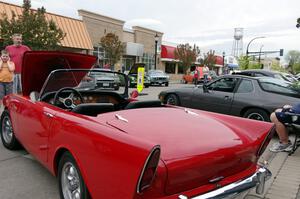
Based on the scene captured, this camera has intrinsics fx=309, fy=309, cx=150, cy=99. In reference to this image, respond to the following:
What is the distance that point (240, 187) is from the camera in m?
2.56

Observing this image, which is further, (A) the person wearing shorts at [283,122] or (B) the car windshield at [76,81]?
(A) the person wearing shorts at [283,122]

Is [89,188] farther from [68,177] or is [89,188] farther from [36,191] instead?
[36,191]

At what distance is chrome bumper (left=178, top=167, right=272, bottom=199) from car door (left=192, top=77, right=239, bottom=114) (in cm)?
453

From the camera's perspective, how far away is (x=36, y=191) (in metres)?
3.52

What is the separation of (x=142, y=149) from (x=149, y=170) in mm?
148

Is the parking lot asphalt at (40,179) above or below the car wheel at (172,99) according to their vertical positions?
below

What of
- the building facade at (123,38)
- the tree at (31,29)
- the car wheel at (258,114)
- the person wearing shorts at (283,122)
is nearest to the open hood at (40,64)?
the person wearing shorts at (283,122)

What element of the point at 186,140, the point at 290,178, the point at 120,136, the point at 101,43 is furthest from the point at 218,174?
the point at 101,43

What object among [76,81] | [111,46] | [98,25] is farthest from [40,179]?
[98,25]

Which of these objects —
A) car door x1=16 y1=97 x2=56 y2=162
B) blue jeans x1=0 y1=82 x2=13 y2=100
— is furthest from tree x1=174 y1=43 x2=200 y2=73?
car door x1=16 y1=97 x2=56 y2=162

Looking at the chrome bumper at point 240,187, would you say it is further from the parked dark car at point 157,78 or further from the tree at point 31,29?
the parked dark car at point 157,78

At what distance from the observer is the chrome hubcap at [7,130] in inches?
195

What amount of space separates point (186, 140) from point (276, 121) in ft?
10.8

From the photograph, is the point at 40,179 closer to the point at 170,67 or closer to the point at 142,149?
the point at 142,149
